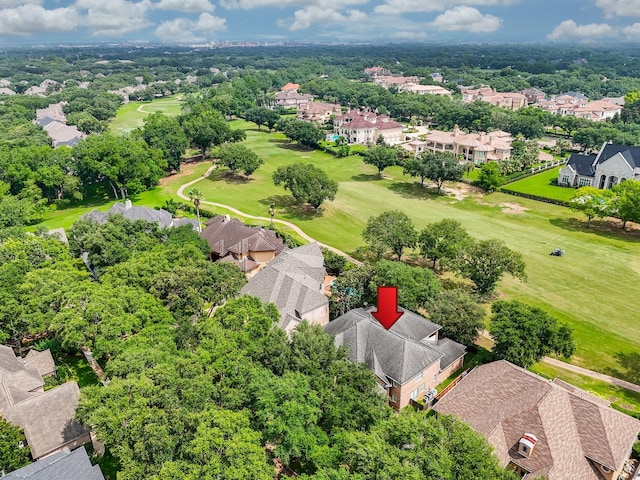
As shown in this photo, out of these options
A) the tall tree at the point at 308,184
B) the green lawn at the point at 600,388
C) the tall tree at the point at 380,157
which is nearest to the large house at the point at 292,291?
the green lawn at the point at 600,388

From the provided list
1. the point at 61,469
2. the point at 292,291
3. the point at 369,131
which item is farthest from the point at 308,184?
the point at 369,131

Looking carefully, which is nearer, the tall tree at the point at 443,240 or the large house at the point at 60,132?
the tall tree at the point at 443,240

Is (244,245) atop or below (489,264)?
below

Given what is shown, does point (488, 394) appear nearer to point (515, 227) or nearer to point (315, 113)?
point (515, 227)

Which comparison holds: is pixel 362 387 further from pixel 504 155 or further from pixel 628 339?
pixel 504 155

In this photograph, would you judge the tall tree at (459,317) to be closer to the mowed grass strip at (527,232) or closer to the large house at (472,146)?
the mowed grass strip at (527,232)

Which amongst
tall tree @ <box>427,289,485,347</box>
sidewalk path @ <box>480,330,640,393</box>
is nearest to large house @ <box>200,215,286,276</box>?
tall tree @ <box>427,289,485,347</box>

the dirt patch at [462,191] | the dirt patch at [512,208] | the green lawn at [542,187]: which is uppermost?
the green lawn at [542,187]
